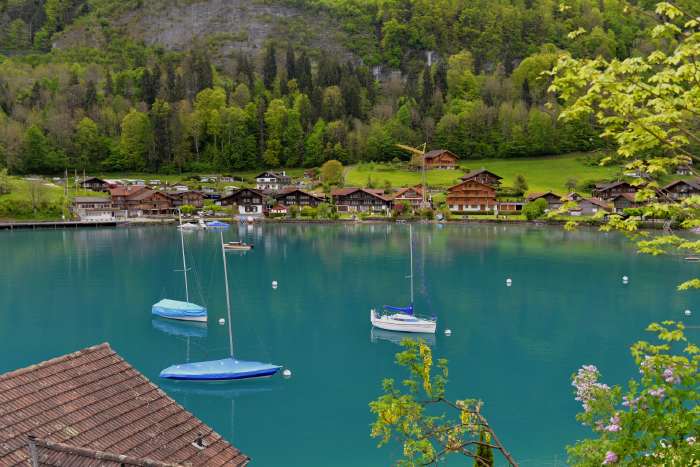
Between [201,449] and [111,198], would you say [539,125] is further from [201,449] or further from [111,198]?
[201,449]

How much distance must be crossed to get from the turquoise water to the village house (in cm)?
2568

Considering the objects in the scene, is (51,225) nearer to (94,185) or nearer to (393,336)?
(94,185)

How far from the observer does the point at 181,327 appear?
27859mm

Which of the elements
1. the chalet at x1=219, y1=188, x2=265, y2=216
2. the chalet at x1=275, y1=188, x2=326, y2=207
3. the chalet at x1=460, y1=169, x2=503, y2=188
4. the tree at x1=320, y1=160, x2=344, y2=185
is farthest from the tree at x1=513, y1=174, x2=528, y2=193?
the chalet at x1=219, y1=188, x2=265, y2=216

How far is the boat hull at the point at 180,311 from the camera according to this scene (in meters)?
28.5

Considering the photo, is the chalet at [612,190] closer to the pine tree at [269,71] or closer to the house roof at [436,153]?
the house roof at [436,153]

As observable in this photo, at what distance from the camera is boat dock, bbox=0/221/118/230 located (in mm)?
70350

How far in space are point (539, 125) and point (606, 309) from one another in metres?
80.6

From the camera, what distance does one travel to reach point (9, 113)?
122500 millimetres

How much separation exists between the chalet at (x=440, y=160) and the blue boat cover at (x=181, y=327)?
78.6 metres

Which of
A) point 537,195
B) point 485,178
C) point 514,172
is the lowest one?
point 537,195

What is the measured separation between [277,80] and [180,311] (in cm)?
11422

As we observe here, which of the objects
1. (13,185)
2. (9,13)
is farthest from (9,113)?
(9,13)

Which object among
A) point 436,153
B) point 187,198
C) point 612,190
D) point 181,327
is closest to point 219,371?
point 181,327
